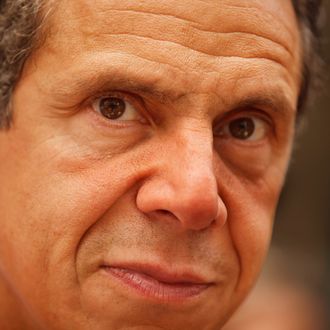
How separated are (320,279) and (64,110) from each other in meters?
4.08

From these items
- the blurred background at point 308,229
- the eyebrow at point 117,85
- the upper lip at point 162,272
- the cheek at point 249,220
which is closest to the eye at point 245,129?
the cheek at point 249,220

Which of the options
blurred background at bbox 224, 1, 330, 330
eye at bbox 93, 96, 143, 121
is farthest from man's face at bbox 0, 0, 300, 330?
blurred background at bbox 224, 1, 330, 330

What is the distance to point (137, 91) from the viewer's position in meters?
1.61

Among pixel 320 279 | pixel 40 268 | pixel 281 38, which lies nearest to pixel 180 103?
pixel 281 38

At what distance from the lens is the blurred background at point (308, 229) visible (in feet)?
15.1

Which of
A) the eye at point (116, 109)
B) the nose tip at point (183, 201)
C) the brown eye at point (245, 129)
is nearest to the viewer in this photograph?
the nose tip at point (183, 201)

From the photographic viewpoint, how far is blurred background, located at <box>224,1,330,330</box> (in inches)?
181

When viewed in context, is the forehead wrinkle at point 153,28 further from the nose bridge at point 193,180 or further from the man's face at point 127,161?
the nose bridge at point 193,180

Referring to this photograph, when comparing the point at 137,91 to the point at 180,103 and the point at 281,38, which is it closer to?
the point at 180,103

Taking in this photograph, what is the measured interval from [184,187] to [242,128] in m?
0.35

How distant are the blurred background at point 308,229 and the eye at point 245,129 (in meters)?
2.67

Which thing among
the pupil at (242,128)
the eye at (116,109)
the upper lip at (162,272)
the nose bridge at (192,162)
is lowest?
the upper lip at (162,272)

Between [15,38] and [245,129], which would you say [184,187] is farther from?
[15,38]

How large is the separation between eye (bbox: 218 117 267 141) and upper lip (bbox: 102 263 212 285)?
1.22 ft
